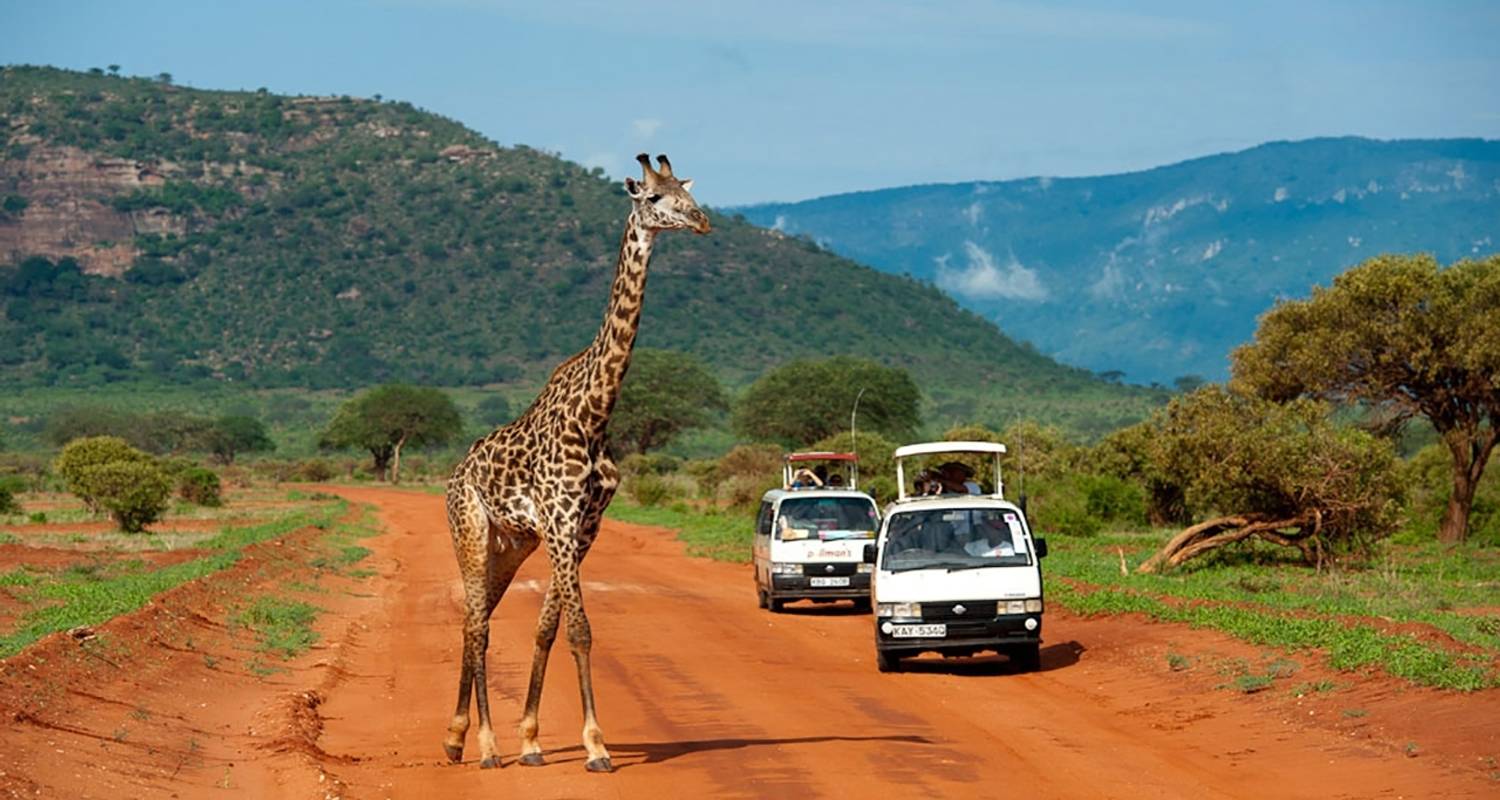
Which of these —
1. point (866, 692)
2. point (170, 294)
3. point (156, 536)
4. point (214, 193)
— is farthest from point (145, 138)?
point (866, 692)

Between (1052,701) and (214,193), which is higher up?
(214,193)

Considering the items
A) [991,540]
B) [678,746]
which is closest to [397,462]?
[991,540]

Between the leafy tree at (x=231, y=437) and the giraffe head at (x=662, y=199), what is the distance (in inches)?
3619

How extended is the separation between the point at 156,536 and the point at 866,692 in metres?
29.9

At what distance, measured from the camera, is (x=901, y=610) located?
18547 mm

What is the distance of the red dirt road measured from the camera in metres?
12.2

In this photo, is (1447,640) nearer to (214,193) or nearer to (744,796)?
(744,796)

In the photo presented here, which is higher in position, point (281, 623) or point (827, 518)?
point (827, 518)

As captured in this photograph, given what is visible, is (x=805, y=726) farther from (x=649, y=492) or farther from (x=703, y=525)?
(x=649, y=492)

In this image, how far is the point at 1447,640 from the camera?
1711 cm

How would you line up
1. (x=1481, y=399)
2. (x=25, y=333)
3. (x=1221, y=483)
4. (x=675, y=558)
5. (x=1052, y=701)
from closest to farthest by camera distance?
(x=1052, y=701) < (x=1221, y=483) < (x=1481, y=399) < (x=675, y=558) < (x=25, y=333)

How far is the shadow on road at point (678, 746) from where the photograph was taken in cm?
1333

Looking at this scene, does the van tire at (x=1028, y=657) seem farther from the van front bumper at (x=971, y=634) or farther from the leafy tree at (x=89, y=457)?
the leafy tree at (x=89, y=457)

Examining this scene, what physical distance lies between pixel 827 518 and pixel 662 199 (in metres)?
14.1
